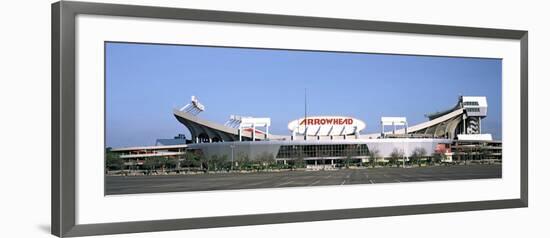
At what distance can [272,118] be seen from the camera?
13.8 m

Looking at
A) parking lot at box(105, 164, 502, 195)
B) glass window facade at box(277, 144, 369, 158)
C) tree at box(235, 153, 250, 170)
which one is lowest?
parking lot at box(105, 164, 502, 195)

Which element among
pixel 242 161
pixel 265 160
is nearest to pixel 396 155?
pixel 265 160

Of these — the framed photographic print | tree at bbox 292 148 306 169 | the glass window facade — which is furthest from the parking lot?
the glass window facade

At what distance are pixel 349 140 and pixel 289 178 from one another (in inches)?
61.9

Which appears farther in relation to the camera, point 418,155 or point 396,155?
point 418,155

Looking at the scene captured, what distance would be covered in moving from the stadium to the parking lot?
26cm

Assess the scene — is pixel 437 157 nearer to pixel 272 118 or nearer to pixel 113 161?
pixel 272 118

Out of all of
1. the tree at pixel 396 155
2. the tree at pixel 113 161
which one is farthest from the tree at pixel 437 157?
the tree at pixel 113 161

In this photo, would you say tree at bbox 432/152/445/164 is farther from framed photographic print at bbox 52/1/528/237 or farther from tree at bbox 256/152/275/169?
tree at bbox 256/152/275/169

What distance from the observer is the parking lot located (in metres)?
Result: 12.1

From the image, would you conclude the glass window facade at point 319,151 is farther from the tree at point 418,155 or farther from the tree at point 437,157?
the tree at point 437,157

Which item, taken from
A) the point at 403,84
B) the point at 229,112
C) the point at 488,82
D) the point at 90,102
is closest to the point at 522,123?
the point at 488,82

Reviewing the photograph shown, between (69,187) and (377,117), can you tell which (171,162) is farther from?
(377,117)

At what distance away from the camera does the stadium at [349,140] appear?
1407 centimetres
